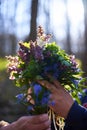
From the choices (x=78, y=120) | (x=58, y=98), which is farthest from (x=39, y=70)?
(x=78, y=120)

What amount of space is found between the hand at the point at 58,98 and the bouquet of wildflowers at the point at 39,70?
0.10 feet

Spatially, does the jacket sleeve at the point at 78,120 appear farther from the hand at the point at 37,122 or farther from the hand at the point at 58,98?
the hand at the point at 37,122

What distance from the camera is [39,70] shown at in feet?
8.51

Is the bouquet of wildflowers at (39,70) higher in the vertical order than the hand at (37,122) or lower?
higher

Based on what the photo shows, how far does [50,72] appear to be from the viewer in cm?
259

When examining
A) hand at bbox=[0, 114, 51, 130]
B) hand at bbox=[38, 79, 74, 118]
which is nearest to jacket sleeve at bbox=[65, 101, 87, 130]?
hand at bbox=[38, 79, 74, 118]

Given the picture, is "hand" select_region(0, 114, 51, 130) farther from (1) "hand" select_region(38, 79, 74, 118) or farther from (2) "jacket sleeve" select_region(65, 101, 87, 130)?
(2) "jacket sleeve" select_region(65, 101, 87, 130)

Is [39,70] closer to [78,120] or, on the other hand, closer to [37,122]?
[37,122]

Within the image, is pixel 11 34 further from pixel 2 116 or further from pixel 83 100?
pixel 83 100

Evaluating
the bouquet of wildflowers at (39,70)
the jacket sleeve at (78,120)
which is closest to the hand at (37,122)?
the bouquet of wildflowers at (39,70)

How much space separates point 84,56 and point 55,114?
7.19m

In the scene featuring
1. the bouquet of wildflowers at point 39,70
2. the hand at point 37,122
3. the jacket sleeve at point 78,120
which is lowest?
the hand at point 37,122

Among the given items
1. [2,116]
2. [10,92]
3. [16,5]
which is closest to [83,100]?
[2,116]

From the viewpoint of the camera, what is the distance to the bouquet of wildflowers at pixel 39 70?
2.55 meters
